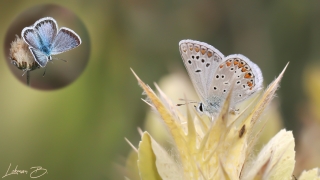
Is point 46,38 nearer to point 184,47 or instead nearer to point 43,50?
point 43,50

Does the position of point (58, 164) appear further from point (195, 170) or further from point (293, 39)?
point (293, 39)

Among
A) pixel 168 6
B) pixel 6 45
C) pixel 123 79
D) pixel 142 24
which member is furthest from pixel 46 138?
pixel 168 6

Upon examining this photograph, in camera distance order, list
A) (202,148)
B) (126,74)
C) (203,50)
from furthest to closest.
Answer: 1. (126,74)
2. (203,50)
3. (202,148)

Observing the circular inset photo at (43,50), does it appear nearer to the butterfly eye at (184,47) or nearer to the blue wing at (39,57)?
the blue wing at (39,57)

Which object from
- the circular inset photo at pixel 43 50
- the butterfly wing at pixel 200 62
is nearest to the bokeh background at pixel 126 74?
the circular inset photo at pixel 43 50

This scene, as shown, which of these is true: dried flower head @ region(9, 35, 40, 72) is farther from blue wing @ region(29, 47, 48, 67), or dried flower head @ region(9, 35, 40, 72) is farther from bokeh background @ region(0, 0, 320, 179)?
bokeh background @ region(0, 0, 320, 179)

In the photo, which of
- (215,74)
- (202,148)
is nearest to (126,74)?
(215,74)

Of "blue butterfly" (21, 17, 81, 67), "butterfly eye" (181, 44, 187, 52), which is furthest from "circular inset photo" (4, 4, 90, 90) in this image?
"butterfly eye" (181, 44, 187, 52)
